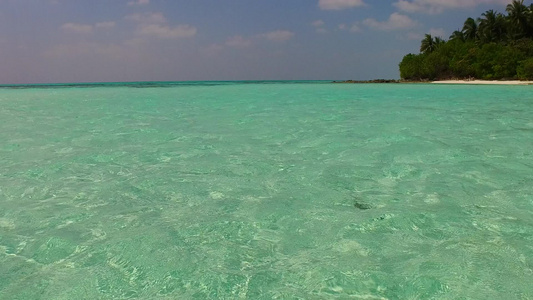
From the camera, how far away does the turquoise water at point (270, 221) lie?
105 inches

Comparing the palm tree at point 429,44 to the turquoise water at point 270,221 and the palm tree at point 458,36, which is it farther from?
the turquoise water at point 270,221

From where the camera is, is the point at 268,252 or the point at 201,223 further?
the point at 201,223

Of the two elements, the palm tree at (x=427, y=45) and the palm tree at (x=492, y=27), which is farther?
the palm tree at (x=427, y=45)

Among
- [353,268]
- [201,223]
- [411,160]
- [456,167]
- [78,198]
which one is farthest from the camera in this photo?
[411,160]

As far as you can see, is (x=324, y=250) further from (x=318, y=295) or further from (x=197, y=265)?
(x=197, y=265)

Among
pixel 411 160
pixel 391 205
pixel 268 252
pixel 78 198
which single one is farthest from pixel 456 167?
pixel 78 198

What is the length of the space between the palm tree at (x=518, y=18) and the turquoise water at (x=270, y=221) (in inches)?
2548

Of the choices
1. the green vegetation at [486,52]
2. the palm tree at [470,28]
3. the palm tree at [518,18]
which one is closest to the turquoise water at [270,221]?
the green vegetation at [486,52]

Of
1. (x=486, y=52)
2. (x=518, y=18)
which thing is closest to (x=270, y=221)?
(x=486, y=52)

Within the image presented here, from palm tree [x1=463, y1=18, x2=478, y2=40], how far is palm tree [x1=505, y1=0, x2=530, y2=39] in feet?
22.9

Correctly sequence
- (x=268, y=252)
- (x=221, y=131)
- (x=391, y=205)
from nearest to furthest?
1. (x=268, y=252)
2. (x=391, y=205)
3. (x=221, y=131)

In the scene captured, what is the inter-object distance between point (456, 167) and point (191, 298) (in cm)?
466

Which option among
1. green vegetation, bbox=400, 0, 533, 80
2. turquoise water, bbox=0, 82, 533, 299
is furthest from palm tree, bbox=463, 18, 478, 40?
turquoise water, bbox=0, 82, 533, 299

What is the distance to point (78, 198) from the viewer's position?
14.8 feet
